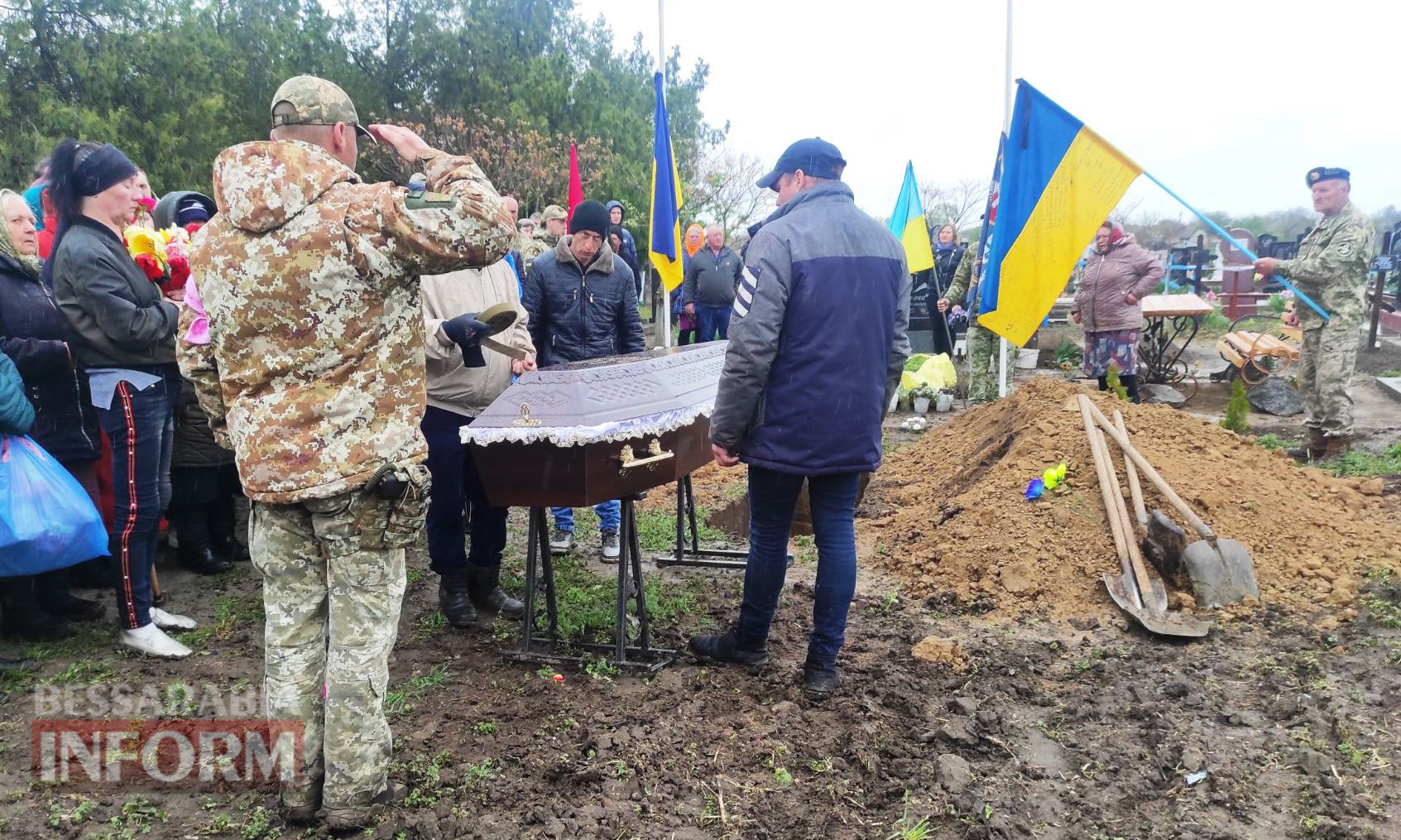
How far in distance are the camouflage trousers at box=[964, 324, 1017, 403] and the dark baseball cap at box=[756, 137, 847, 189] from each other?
19.2ft

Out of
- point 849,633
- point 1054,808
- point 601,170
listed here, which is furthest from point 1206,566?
point 601,170

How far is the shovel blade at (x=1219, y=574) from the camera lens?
3928 mm

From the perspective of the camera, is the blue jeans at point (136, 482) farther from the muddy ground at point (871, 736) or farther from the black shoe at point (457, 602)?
the black shoe at point (457, 602)

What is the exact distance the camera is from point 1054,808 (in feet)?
8.22

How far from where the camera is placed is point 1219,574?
3.95 metres

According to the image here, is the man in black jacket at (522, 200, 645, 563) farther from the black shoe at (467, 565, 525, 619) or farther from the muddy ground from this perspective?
the muddy ground

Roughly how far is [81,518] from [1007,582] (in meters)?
3.98

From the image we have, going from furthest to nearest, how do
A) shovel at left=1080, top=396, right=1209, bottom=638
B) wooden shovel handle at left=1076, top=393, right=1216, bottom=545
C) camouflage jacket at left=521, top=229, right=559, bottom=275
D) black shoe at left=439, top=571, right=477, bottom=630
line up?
camouflage jacket at left=521, top=229, right=559, bottom=275 < wooden shovel handle at left=1076, top=393, right=1216, bottom=545 < black shoe at left=439, top=571, right=477, bottom=630 < shovel at left=1080, top=396, right=1209, bottom=638

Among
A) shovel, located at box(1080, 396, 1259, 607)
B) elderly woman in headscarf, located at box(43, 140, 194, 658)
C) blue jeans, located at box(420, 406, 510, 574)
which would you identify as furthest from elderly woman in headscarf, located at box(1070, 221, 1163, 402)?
elderly woman in headscarf, located at box(43, 140, 194, 658)

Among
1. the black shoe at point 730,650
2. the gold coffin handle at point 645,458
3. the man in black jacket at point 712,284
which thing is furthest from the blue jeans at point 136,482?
the man in black jacket at point 712,284

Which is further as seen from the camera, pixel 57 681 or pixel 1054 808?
pixel 57 681

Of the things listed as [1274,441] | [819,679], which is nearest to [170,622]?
[819,679]

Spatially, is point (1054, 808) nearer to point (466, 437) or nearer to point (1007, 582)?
point (1007, 582)

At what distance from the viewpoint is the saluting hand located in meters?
2.28
